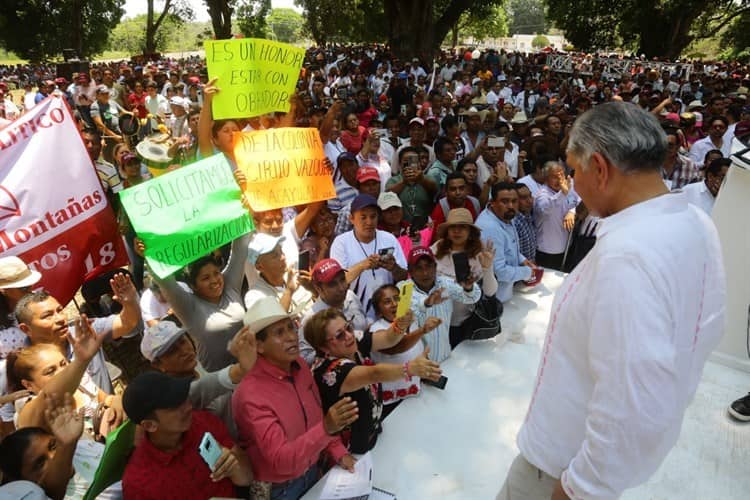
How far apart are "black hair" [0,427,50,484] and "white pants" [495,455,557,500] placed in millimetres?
1834

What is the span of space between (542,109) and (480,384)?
9441 millimetres

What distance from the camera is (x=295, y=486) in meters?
2.29

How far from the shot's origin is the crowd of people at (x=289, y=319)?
1.99 metres

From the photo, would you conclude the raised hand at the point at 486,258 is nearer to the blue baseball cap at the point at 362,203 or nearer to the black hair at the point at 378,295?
the black hair at the point at 378,295

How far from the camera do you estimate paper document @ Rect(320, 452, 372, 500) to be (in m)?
2.11

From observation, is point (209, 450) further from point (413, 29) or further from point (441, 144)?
point (413, 29)

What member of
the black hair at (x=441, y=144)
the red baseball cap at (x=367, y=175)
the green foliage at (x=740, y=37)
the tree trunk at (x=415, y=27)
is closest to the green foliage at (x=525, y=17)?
the green foliage at (x=740, y=37)

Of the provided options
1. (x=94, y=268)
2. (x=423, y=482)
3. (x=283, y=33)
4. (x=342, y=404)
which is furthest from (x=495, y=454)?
(x=283, y=33)

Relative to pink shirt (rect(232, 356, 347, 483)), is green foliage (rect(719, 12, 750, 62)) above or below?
above

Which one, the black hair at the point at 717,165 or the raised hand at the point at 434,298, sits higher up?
the black hair at the point at 717,165

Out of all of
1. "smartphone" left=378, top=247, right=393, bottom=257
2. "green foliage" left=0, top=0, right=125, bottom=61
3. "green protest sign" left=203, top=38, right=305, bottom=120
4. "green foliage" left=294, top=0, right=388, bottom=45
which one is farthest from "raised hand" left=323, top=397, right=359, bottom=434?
"green foliage" left=0, top=0, right=125, bottom=61

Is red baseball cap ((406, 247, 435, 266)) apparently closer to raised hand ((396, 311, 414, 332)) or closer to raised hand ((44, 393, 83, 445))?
raised hand ((396, 311, 414, 332))

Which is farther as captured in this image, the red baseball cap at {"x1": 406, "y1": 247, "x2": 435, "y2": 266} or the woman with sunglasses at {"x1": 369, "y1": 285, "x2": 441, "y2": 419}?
the red baseball cap at {"x1": 406, "y1": 247, "x2": 435, "y2": 266}

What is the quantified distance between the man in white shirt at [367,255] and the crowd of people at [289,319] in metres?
0.01
